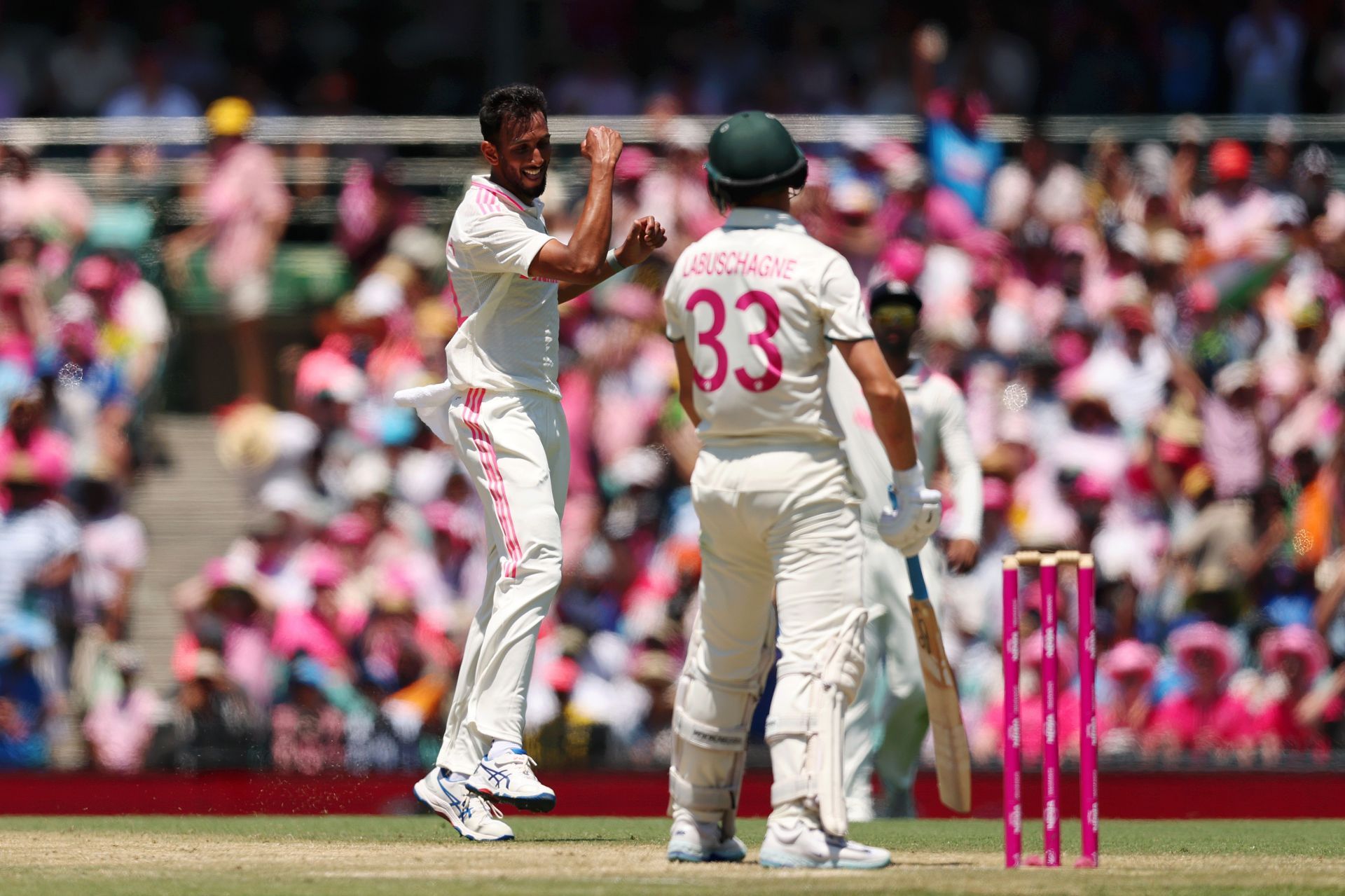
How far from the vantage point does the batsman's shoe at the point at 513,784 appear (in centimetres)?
764

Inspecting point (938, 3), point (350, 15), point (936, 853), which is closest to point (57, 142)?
point (350, 15)

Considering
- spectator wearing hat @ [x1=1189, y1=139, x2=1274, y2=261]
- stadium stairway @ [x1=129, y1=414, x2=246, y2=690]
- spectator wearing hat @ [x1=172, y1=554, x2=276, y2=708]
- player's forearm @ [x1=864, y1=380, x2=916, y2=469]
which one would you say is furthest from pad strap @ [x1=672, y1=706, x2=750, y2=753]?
spectator wearing hat @ [x1=1189, y1=139, x2=1274, y2=261]

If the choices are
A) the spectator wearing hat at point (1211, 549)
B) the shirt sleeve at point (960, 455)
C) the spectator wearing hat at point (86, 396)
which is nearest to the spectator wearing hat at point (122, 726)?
the spectator wearing hat at point (86, 396)

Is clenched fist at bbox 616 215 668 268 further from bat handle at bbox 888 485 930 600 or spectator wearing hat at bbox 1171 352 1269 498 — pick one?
spectator wearing hat at bbox 1171 352 1269 498

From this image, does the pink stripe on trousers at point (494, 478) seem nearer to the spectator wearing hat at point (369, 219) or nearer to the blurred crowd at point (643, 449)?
the blurred crowd at point (643, 449)

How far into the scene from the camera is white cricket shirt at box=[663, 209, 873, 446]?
6.78m

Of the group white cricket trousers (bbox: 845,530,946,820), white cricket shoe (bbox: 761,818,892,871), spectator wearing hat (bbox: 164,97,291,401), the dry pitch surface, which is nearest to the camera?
the dry pitch surface

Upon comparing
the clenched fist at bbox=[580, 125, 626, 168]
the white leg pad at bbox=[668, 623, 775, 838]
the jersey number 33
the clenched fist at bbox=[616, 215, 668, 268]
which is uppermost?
the clenched fist at bbox=[580, 125, 626, 168]

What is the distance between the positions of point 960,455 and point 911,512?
10.7 ft

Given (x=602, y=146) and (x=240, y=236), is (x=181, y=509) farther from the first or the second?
(x=602, y=146)

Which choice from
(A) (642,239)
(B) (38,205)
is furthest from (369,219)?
(A) (642,239)

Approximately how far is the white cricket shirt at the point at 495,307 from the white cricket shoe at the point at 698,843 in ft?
6.25

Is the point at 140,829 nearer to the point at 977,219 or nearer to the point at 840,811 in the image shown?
the point at 840,811

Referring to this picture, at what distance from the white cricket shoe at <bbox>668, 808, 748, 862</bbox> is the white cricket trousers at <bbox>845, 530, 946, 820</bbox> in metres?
2.96
